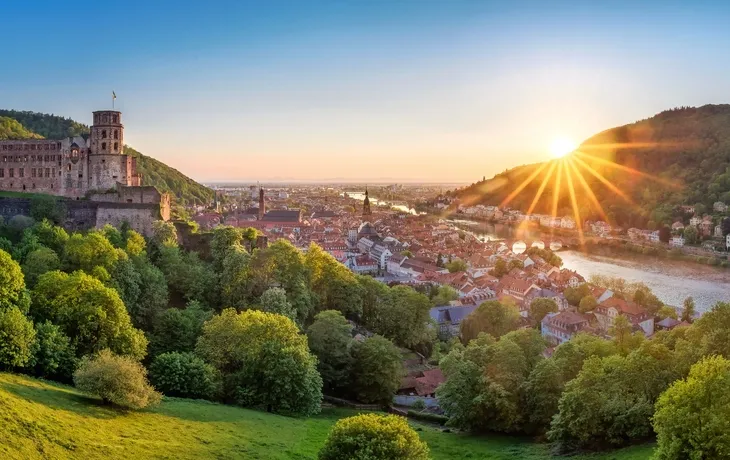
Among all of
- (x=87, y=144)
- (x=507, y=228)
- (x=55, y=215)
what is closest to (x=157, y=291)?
(x=55, y=215)

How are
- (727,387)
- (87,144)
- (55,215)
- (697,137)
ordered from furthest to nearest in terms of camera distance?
(697,137) < (87,144) < (55,215) < (727,387)

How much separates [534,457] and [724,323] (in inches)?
316

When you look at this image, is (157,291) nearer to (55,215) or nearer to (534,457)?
(55,215)

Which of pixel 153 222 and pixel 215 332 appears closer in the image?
pixel 215 332

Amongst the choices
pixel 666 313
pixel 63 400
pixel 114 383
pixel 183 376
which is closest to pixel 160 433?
pixel 114 383

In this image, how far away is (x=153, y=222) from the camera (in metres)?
36.2

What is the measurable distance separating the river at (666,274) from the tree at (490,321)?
21.4 m

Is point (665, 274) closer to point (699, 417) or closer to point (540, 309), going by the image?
point (540, 309)

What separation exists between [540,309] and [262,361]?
3023 cm

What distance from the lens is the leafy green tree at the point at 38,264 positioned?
25.5 meters

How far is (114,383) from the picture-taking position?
58.6ft

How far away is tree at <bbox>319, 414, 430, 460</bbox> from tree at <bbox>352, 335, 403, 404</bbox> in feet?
42.1

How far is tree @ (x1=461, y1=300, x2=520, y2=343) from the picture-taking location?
3956cm

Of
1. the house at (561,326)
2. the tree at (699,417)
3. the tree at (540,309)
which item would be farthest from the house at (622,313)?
the tree at (699,417)
